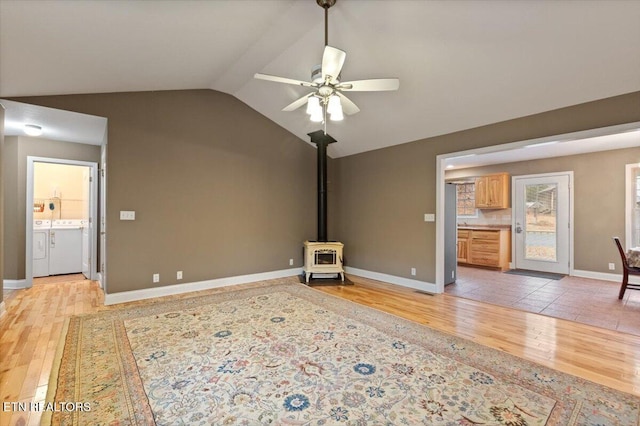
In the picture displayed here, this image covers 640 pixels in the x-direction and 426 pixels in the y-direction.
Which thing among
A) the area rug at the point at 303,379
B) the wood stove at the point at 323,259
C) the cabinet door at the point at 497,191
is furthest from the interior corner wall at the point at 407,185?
the cabinet door at the point at 497,191

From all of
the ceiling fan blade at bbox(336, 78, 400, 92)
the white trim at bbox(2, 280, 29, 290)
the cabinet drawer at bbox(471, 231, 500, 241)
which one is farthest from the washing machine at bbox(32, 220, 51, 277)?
the cabinet drawer at bbox(471, 231, 500, 241)

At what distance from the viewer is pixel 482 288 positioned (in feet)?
15.7

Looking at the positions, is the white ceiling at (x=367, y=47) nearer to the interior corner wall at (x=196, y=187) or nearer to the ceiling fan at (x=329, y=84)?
the interior corner wall at (x=196, y=187)

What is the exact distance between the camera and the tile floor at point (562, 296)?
336 centimetres

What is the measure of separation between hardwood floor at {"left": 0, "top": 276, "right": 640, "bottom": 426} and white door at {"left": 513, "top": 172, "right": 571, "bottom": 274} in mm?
3446

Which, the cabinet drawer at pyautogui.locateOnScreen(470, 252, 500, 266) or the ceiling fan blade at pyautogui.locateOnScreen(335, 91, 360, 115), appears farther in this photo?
the cabinet drawer at pyautogui.locateOnScreen(470, 252, 500, 266)

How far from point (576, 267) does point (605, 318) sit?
303 centimetres

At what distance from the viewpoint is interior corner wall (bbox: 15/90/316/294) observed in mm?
3896

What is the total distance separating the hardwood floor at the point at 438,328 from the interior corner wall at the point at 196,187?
74 centimetres

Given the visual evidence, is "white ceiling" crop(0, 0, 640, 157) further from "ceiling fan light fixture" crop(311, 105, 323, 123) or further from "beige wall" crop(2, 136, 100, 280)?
"beige wall" crop(2, 136, 100, 280)

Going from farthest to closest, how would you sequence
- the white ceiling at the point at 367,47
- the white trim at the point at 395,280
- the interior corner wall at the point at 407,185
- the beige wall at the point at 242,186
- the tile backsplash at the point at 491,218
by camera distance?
the tile backsplash at the point at 491,218 → the white trim at the point at 395,280 → the beige wall at the point at 242,186 → the interior corner wall at the point at 407,185 → the white ceiling at the point at 367,47

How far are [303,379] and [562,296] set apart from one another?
433 centimetres

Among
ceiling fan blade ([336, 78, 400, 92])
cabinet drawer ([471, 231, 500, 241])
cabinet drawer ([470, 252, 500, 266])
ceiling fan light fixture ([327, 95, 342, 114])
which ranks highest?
ceiling fan blade ([336, 78, 400, 92])

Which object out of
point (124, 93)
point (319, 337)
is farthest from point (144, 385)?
point (124, 93)
